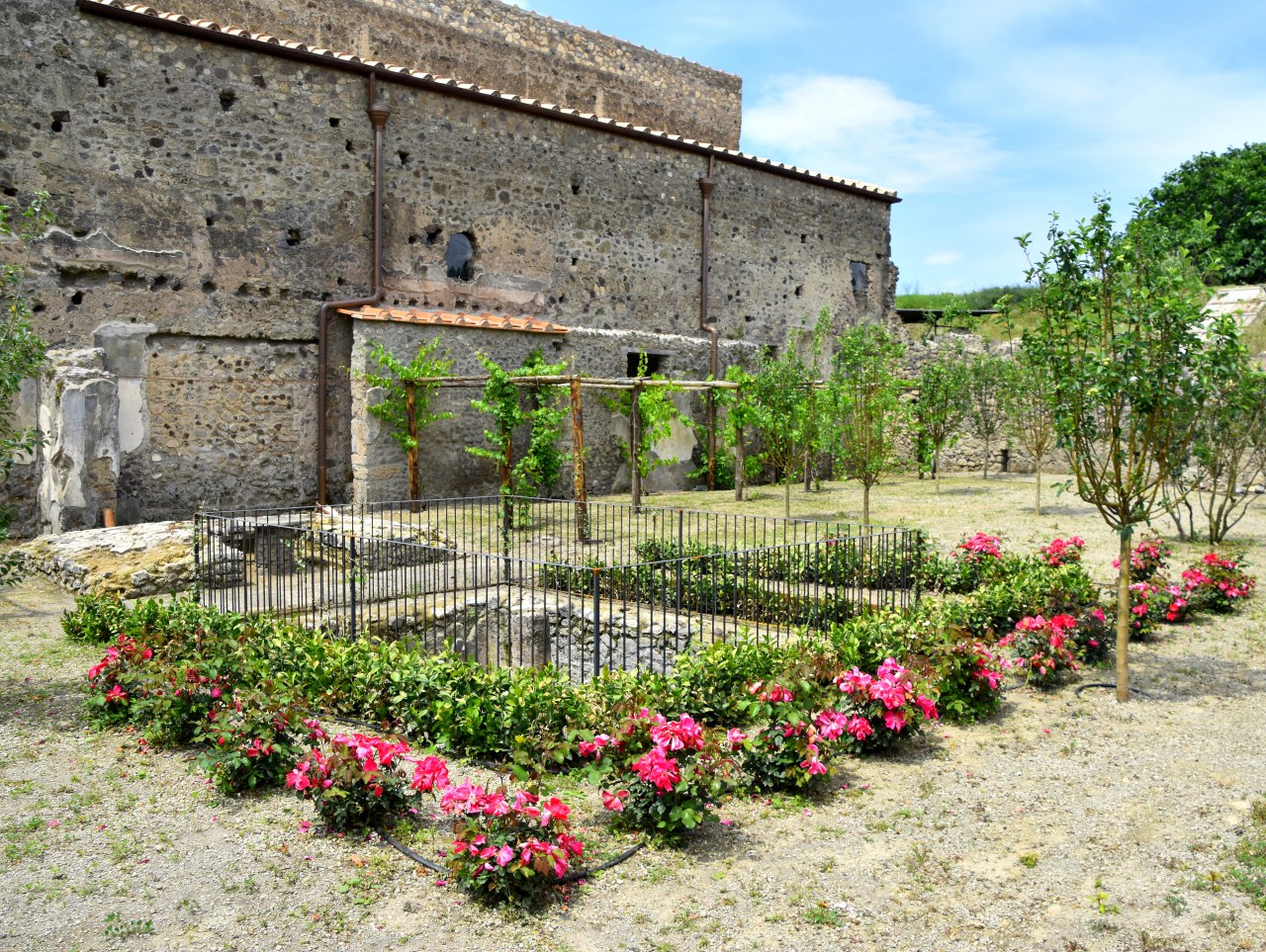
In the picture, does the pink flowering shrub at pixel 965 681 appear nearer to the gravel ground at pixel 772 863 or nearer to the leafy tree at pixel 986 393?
the gravel ground at pixel 772 863

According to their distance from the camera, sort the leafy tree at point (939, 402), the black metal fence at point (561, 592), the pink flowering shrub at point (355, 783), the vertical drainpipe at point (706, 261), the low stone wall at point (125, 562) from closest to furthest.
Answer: the pink flowering shrub at point (355, 783) → the black metal fence at point (561, 592) → the low stone wall at point (125, 562) → the vertical drainpipe at point (706, 261) → the leafy tree at point (939, 402)

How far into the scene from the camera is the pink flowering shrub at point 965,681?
22.7ft

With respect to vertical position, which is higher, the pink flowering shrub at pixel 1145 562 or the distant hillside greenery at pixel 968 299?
the distant hillside greenery at pixel 968 299

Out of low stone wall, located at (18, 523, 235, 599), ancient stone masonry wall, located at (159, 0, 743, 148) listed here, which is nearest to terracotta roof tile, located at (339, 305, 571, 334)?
low stone wall, located at (18, 523, 235, 599)

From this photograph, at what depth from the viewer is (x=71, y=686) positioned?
25.0 feet

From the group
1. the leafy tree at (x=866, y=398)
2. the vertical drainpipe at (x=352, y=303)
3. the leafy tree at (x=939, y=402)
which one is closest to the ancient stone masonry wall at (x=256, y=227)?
the vertical drainpipe at (x=352, y=303)

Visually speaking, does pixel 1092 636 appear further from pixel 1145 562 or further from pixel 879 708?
pixel 879 708

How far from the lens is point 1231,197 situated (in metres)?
35.0

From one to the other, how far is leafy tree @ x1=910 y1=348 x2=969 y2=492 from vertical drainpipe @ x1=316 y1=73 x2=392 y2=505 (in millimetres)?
11627

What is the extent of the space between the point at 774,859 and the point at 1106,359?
449cm

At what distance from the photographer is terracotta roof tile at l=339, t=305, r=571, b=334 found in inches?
603

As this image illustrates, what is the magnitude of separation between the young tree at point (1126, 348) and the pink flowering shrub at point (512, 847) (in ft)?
15.8

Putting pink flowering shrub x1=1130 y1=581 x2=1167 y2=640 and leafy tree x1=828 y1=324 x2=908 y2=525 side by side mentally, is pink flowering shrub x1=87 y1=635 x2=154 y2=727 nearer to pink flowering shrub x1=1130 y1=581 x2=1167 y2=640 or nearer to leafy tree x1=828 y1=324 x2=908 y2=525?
pink flowering shrub x1=1130 y1=581 x2=1167 y2=640

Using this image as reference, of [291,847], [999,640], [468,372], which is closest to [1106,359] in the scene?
[999,640]
